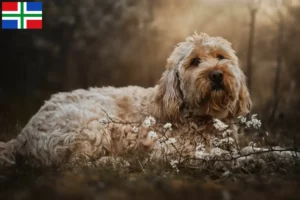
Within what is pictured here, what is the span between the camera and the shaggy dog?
549 centimetres

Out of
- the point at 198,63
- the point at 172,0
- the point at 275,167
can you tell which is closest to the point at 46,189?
the point at 275,167

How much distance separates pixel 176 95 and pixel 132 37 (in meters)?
1.93

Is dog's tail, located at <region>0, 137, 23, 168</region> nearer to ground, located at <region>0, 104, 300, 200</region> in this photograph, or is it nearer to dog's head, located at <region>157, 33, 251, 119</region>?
ground, located at <region>0, 104, 300, 200</region>

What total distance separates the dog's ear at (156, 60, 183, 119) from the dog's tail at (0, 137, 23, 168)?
1568 millimetres

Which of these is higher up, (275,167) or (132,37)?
(132,37)

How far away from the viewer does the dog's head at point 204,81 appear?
17.3 ft

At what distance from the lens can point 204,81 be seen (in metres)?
5.24

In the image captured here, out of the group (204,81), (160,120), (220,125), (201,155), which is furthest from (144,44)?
(201,155)

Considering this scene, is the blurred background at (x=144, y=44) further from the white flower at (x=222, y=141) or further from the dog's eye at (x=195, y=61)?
the white flower at (x=222, y=141)

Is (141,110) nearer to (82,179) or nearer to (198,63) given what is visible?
(198,63)

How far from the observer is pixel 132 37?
7414mm

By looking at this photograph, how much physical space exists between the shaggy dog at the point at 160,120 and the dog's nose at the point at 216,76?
0.12 meters

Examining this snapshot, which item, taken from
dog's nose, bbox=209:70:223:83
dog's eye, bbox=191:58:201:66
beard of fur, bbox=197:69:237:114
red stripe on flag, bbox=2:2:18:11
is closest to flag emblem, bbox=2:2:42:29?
red stripe on flag, bbox=2:2:18:11

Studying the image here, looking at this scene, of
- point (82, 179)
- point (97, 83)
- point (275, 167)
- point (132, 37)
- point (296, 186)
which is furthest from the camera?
point (97, 83)
